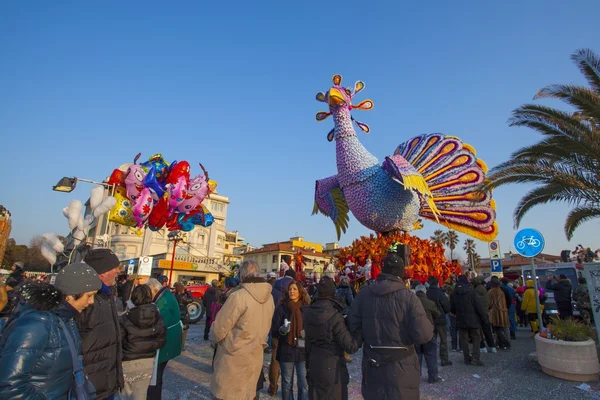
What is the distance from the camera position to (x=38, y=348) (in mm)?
1650

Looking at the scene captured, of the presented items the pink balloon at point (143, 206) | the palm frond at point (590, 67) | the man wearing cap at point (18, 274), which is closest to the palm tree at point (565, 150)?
the palm frond at point (590, 67)

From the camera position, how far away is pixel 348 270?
1173 centimetres

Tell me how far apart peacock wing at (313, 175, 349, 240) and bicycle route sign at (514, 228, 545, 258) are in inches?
283

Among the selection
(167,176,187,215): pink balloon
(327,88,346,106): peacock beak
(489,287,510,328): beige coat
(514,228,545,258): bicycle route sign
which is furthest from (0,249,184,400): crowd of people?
(167,176,187,215): pink balloon

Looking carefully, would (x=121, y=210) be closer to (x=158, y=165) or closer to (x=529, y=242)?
(x=158, y=165)

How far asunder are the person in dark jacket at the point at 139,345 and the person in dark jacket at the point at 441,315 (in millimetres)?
4637

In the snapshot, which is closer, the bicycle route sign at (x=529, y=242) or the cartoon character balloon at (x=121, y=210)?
the bicycle route sign at (x=529, y=242)

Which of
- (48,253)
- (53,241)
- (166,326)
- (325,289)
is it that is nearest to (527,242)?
(325,289)

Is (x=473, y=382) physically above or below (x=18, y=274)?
below

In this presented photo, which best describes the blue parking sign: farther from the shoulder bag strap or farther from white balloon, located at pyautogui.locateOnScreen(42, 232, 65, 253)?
white balloon, located at pyautogui.locateOnScreen(42, 232, 65, 253)

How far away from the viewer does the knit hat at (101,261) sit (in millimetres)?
2797

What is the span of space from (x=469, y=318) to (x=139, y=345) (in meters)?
5.46

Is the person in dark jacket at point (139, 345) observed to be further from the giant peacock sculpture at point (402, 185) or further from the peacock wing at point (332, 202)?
the peacock wing at point (332, 202)

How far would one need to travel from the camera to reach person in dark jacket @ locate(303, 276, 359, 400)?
3154 mm
